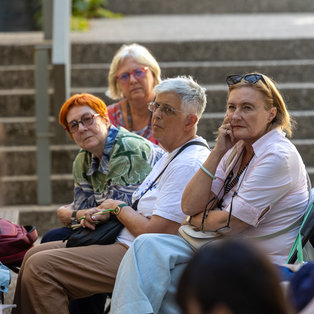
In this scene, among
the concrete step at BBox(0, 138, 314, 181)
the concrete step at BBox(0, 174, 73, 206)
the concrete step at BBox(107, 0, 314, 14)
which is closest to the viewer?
the concrete step at BBox(0, 174, 73, 206)

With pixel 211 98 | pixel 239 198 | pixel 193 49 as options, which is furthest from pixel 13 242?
pixel 193 49

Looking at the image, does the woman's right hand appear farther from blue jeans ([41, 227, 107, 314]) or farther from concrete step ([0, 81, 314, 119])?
concrete step ([0, 81, 314, 119])

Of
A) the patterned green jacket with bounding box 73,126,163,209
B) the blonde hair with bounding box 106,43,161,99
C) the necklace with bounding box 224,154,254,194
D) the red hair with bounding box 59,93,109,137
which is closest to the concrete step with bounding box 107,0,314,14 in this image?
the blonde hair with bounding box 106,43,161,99

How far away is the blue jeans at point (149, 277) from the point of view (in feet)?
10.4

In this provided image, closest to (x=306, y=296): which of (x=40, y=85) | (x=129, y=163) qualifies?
(x=129, y=163)

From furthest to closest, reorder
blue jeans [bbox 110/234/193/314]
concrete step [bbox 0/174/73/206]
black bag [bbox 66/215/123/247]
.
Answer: concrete step [bbox 0/174/73/206] < black bag [bbox 66/215/123/247] < blue jeans [bbox 110/234/193/314]

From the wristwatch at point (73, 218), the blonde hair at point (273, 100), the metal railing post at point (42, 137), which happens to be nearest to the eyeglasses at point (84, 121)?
the wristwatch at point (73, 218)

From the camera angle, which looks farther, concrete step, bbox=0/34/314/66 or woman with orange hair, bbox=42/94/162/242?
concrete step, bbox=0/34/314/66

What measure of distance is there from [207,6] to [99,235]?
7091mm

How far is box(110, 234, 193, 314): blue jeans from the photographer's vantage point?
10.4ft

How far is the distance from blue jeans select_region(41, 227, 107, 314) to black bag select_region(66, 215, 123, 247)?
0.28 metres

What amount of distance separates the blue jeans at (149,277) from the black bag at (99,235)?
0.48 meters

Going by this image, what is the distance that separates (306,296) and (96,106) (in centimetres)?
205

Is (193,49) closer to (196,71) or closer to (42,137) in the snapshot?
(196,71)
